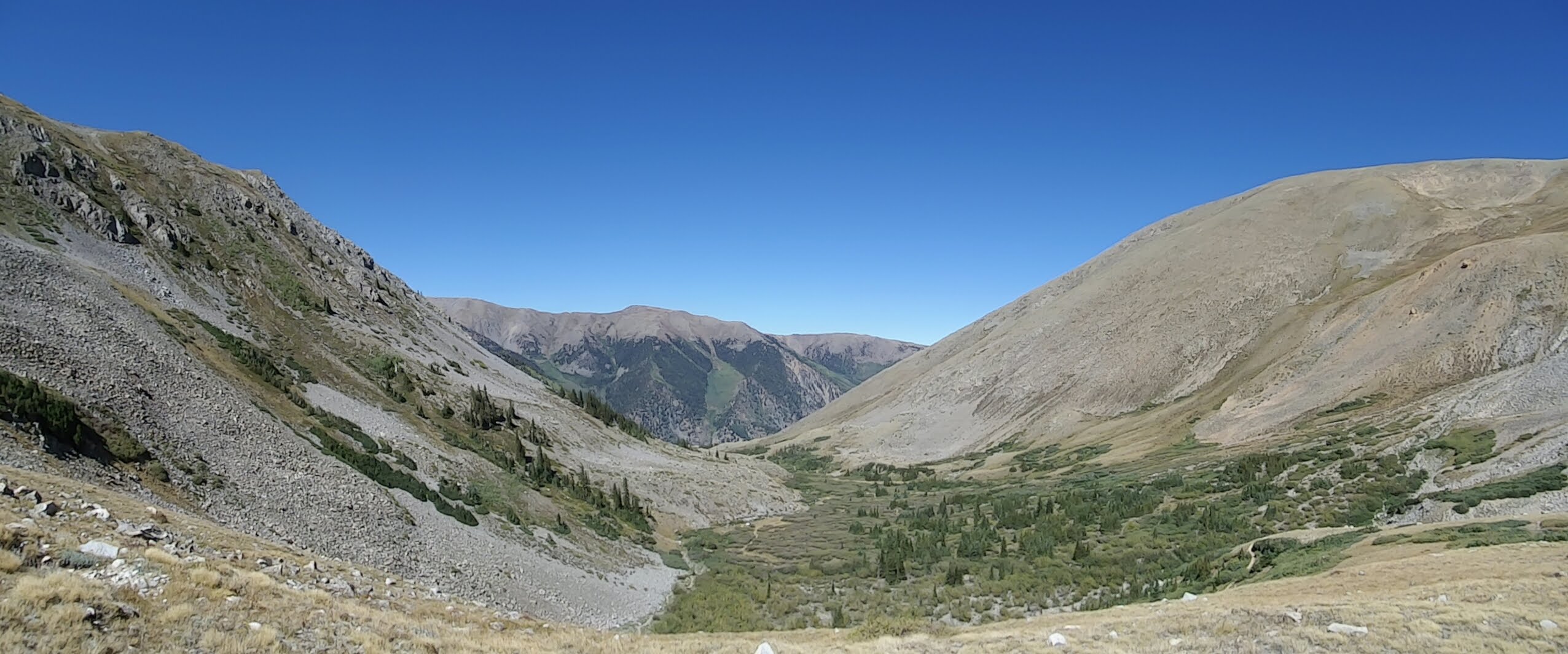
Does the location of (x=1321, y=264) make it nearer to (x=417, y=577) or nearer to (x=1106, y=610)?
(x=1106, y=610)

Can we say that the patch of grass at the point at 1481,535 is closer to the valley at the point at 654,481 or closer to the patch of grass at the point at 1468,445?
the valley at the point at 654,481

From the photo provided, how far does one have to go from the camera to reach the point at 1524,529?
21438 millimetres

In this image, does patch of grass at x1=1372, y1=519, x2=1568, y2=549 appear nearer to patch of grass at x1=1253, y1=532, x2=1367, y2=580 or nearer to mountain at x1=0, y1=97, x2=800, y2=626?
patch of grass at x1=1253, y1=532, x2=1367, y2=580

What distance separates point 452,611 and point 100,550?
6328 millimetres

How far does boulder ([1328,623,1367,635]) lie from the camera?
12812mm

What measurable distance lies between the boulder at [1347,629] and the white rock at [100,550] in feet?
67.9

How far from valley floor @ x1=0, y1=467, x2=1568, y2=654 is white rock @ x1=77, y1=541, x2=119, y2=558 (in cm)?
13

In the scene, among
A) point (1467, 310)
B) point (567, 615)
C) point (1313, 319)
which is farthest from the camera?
point (1313, 319)

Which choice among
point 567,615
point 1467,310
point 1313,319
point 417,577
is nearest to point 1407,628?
point 567,615

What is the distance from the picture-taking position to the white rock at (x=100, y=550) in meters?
10.6

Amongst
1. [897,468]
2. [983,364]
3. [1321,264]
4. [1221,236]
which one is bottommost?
[897,468]

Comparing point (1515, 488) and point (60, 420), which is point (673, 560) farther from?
point (1515, 488)

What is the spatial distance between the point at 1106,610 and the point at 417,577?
22.9 meters

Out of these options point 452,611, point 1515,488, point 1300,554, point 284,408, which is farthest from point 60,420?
point 1515,488
